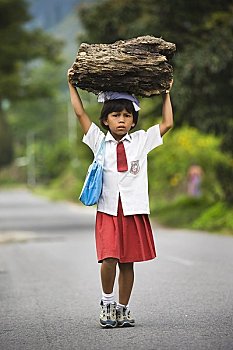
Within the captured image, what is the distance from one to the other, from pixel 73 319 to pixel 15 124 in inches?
4899

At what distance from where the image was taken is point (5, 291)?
11.4m

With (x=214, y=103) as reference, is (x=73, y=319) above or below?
below

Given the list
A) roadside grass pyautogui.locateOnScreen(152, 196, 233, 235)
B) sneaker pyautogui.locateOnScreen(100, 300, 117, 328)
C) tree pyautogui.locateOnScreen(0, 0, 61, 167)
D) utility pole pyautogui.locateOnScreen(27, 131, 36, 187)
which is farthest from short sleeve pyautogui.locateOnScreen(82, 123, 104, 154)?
utility pole pyautogui.locateOnScreen(27, 131, 36, 187)

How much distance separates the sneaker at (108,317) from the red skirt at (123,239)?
35 centimetres

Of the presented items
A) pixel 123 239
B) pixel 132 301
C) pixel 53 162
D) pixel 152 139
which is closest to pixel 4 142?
pixel 53 162

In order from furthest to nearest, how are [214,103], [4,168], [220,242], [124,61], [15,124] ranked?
[15,124], [4,168], [214,103], [220,242], [124,61]

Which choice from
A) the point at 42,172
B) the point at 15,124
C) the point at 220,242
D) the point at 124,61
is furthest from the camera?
the point at 15,124

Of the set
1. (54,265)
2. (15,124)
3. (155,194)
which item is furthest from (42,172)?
(54,265)

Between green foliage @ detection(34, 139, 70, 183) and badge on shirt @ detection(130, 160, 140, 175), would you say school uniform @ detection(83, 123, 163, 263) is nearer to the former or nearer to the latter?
badge on shirt @ detection(130, 160, 140, 175)

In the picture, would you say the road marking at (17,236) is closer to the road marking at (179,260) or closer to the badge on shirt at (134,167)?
the road marking at (179,260)

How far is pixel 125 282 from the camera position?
8031 mm

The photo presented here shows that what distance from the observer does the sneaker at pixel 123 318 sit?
312 inches

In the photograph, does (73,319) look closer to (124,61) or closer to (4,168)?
(124,61)

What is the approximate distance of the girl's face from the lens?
26.3 ft
